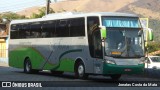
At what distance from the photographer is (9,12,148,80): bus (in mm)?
23109

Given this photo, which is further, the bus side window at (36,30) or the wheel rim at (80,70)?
the bus side window at (36,30)

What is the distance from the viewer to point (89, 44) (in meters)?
24.2

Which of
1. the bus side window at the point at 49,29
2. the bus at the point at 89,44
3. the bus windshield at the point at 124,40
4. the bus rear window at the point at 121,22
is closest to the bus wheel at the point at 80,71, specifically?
the bus at the point at 89,44

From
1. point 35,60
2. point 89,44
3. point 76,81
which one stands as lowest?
point 76,81

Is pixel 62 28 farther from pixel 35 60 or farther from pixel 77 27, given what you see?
pixel 35 60

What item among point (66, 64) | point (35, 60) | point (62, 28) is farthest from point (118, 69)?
point (35, 60)

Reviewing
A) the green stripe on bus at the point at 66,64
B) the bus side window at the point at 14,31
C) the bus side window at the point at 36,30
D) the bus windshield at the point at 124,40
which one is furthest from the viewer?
the bus side window at the point at 14,31

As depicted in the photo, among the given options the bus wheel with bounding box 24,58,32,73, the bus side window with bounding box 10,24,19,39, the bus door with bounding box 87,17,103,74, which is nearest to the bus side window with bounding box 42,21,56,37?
the bus wheel with bounding box 24,58,32,73

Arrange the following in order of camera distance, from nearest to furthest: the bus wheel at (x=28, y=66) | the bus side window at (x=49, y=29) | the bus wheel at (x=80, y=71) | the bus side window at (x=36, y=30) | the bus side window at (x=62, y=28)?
1. the bus wheel at (x=80, y=71)
2. the bus side window at (x=62, y=28)
3. the bus side window at (x=49, y=29)
4. the bus side window at (x=36, y=30)
5. the bus wheel at (x=28, y=66)

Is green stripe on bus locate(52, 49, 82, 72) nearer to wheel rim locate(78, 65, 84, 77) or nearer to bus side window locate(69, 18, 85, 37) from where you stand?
wheel rim locate(78, 65, 84, 77)

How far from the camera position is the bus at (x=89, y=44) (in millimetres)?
23109

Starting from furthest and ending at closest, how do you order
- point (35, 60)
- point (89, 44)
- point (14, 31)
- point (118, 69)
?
point (14, 31) < point (35, 60) < point (89, 44) < point (118, 69)

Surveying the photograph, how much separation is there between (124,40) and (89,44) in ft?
6.28

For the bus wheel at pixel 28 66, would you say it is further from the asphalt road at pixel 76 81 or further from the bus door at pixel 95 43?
the bus door at pixel 95 43
